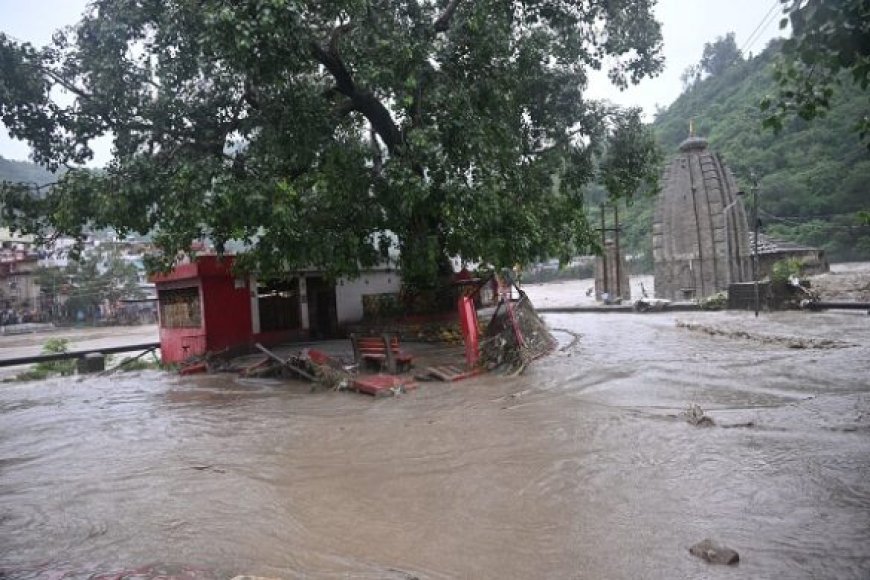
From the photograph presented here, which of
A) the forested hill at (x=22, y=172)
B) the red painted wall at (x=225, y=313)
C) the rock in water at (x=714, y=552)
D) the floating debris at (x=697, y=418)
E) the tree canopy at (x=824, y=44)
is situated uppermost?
the forested hill at (x=22, y=172)

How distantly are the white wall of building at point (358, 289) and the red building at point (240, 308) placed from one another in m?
0.04

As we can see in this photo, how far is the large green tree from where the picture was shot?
11547 mm

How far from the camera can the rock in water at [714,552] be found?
395 cm

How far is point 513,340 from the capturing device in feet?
41.7

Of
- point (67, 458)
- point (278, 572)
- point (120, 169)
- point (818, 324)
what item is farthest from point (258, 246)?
point (818, 324)

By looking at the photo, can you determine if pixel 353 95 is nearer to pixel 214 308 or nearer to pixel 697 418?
pixel 214 308

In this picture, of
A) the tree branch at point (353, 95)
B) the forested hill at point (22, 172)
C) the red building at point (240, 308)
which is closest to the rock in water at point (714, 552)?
the tree branch at point (353, 95)

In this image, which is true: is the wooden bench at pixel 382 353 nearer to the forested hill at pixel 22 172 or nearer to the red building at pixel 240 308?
the red building at pixel 240 308

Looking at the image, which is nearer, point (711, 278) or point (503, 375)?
point (503, 375)

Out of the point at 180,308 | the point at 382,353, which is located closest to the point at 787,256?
the point at 382,353

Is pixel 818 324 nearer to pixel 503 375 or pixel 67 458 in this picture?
pixel 503 375

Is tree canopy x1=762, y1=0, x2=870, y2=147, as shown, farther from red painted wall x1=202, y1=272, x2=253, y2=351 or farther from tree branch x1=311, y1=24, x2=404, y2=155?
red painted wall x1=202, y1=272, x2=253, y2=351

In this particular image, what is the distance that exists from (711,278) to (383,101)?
68.8ft

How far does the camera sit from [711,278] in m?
28.8
